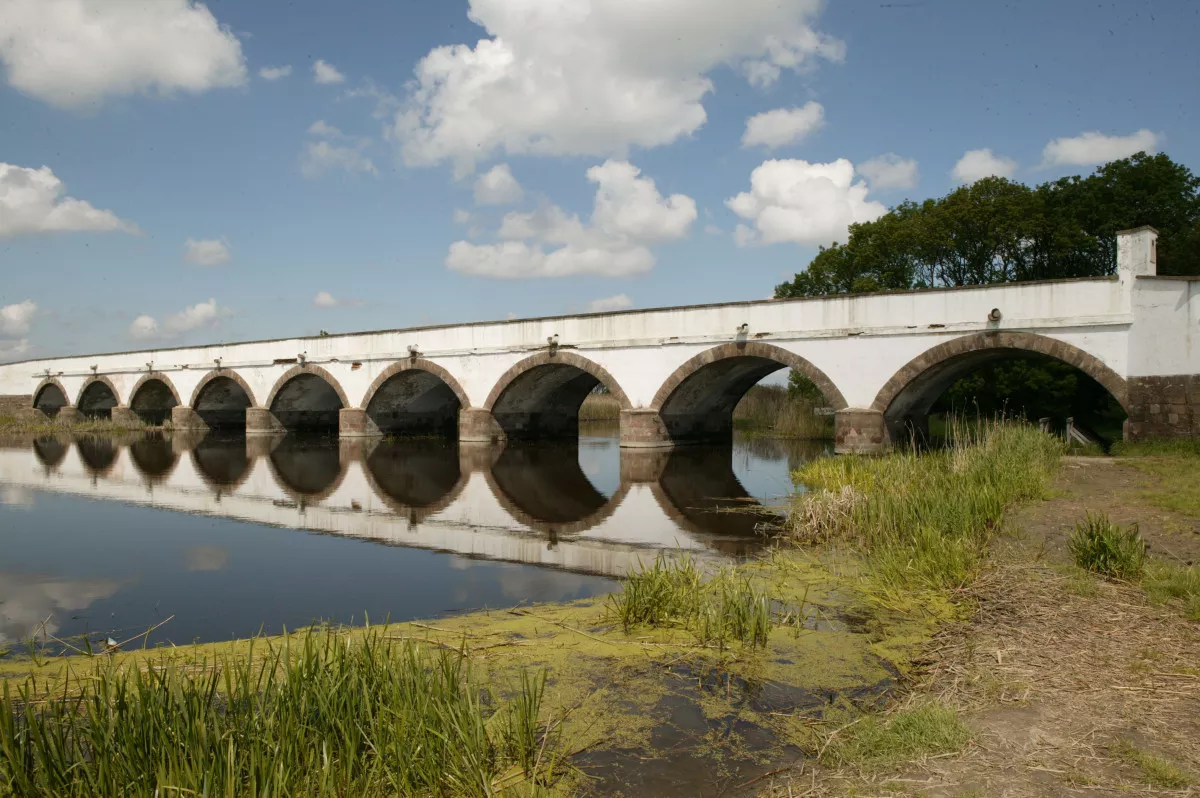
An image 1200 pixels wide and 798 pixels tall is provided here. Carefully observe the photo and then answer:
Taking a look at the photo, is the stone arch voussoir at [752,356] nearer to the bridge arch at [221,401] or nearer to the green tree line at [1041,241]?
the green tree line at [1041,241]

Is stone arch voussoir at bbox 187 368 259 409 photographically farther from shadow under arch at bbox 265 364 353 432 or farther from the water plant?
the water plant

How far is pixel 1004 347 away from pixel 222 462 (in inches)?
716

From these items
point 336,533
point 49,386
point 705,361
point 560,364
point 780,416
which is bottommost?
point 336,533

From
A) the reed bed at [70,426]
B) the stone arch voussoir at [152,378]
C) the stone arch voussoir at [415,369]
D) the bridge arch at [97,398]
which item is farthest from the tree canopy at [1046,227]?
the bridge arch at [97,398]

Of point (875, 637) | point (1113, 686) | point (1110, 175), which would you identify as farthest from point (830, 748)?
point (1110, 175)

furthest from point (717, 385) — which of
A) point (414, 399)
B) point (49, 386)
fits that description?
point (49, 386)

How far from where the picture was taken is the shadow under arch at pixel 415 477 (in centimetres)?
1288

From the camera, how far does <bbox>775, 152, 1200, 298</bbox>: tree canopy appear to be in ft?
86.5

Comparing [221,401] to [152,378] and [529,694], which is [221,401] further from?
[529,694]

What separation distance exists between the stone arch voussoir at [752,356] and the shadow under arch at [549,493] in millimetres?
3032

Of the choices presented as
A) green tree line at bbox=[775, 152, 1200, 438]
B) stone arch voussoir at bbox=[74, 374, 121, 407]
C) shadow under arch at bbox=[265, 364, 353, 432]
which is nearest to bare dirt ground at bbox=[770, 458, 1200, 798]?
green tree line at bbox=[775, 152, 1200, 438]

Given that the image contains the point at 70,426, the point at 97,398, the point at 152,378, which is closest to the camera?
the point at 152,378

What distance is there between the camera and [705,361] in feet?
63.5

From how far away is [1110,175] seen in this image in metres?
26.9
